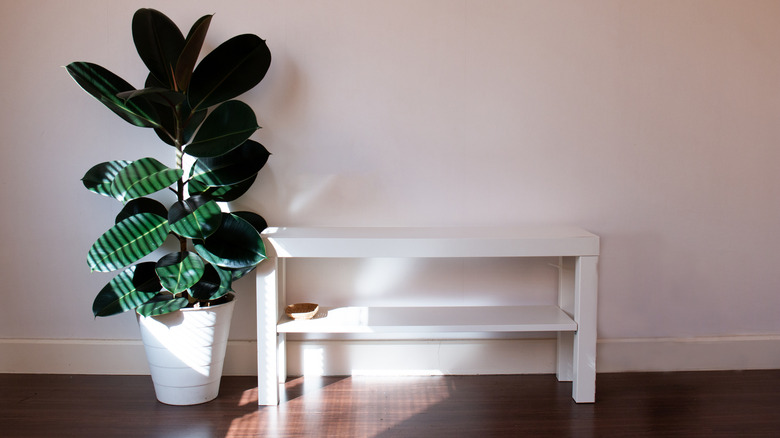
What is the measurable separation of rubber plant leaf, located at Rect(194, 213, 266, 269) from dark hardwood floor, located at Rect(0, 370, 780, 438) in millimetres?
613

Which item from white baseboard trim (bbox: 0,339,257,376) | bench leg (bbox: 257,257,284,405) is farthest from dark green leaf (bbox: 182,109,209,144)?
white baseboard trim (bbox: 0,339,257,376)

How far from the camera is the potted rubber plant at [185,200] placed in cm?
220

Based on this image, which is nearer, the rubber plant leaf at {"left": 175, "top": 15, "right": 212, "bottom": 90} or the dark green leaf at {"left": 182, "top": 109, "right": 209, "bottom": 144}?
the rubber plant leaf at {"left": 175, "top": 15, "right": 212, "bottom": 90}

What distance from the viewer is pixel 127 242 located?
86.7 inches

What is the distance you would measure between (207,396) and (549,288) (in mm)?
1585

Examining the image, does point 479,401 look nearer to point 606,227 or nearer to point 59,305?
point 606,227

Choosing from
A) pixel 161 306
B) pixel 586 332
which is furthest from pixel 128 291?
pixel 586 332

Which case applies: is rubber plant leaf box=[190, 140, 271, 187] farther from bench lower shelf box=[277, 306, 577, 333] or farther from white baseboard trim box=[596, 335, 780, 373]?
white baseboard trim box=[596, 335, 780, 373]

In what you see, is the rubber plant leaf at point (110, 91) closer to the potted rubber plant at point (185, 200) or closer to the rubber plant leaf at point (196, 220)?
the potted rubber plant at point (185, 200)

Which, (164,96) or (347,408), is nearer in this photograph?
(164,96)

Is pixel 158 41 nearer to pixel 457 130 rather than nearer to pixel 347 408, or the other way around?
pixel 457 130

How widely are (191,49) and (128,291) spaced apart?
3.27ft

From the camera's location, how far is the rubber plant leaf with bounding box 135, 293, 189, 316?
7.38ft

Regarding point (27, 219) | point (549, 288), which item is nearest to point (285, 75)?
point (27, 219)
